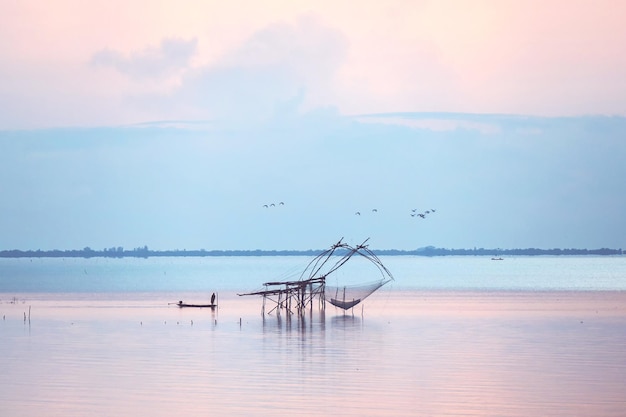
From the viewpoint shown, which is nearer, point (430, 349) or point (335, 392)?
point (335, 392)

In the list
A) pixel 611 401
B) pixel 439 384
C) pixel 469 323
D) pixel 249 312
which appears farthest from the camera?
pixel 249 312

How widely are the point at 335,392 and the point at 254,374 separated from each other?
11.4 ft

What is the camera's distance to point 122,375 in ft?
79.3

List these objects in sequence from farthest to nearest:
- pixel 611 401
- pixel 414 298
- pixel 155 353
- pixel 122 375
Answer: pixel 414 298 < pixel 155 353 < pixel 122 375 < pixel 611 401

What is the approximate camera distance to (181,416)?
18969mm

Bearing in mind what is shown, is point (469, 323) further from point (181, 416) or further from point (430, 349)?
point (181, 416)

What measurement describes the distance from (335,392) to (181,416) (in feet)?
12.7

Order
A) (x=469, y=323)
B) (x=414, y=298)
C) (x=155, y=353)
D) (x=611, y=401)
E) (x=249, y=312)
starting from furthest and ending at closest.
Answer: (x=414, y=298) → (x=249, y=312) → (x=469, y=323) → (x=155, y=353) → (x=611, y=401)

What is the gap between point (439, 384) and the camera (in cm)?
2245

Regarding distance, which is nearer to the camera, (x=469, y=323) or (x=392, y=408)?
(x=392, y=408)

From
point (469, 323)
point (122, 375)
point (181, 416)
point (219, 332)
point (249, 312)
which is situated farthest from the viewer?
point (249, 312)

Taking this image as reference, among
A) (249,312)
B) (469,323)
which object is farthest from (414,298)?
(469,323)

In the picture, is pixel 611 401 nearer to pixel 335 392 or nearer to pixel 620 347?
pixel 335 392

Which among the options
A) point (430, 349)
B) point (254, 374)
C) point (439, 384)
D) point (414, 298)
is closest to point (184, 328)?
point (430, 349)
